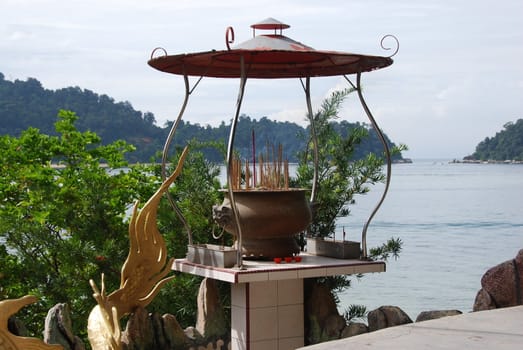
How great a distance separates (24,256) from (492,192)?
55.7 feet

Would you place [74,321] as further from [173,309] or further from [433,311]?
[433,311]

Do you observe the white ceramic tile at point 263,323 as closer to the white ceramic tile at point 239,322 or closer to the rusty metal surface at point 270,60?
the white ceramic tile at point 239,322

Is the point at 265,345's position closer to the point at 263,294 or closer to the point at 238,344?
the point at 238,344

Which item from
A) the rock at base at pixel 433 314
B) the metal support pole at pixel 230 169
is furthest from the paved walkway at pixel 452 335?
the metal support pole at pixel 230 169

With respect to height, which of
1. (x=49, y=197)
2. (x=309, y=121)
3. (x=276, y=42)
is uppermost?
(x=276, y=42)

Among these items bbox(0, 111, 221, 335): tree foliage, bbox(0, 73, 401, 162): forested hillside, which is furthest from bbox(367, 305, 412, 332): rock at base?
bbox(0, 73, 401, 162): forested hillside

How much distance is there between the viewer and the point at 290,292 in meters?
6.39

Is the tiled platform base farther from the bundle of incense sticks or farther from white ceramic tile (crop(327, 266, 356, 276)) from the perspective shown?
the bundle of incense sticks

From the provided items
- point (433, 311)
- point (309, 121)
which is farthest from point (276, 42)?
point (433, 311)

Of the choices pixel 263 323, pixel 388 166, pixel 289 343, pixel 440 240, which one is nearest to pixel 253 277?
pixel 263 323

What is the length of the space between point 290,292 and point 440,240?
31.6 ft

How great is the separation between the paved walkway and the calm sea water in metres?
2.23

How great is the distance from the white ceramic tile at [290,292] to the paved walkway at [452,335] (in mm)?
1622

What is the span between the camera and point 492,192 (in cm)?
2286
